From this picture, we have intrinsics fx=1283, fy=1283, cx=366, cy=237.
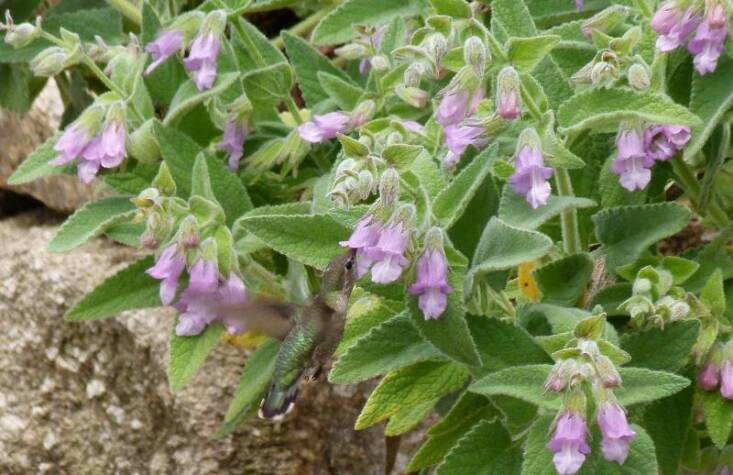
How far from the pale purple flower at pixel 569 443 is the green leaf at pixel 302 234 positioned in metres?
0.37

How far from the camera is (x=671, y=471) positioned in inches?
71.1

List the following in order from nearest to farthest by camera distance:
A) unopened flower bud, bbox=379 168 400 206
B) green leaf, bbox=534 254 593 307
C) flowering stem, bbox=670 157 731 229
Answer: unopened flower bud, bbox=379 168 400 206
green leaf, bbox=534 254 593 307
flowering stem, bbox=670 157 731 229

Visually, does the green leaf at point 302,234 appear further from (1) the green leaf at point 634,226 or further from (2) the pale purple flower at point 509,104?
(1) the green leaf at point 634,226

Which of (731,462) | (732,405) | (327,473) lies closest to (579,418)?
(732,405)

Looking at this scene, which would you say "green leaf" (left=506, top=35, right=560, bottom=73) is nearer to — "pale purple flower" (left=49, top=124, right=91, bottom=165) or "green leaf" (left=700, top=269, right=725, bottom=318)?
"green leaf" (left=700, top=269, right=725, bottom=318)

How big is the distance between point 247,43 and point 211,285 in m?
0.46

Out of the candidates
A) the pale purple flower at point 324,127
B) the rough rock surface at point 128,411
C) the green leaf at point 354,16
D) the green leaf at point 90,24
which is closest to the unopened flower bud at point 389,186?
the pale purple flower at point 324,127

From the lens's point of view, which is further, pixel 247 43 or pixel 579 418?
pixel 247 43

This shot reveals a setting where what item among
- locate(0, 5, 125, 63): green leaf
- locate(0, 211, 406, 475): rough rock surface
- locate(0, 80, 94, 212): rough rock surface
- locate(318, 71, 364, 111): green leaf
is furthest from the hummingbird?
locate(0, 80, 94, 212): rough rock surface

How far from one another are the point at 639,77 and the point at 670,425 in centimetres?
50

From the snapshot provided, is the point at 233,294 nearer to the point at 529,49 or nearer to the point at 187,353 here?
the point at 187,353

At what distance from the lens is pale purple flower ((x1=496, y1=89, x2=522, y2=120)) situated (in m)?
1.57

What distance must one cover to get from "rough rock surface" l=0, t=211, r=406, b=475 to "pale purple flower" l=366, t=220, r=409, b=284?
1047 mm

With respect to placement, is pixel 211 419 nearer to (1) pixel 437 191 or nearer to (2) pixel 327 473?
(2) pixel 327 473
